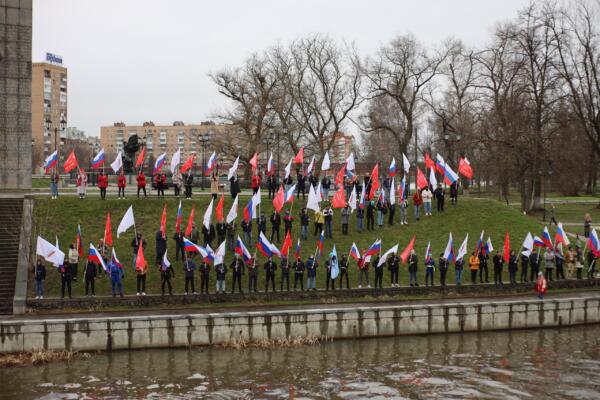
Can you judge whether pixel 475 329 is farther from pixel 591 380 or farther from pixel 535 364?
pixel 591 380

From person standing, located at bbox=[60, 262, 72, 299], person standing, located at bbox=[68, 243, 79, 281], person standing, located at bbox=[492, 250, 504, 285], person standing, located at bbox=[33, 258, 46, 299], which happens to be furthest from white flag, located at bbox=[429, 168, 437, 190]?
person standing, located at bbox=[33, 258, 46, 299]

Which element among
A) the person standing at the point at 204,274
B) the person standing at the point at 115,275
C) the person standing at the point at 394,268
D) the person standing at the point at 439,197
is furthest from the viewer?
the person standing at the point at 439,197

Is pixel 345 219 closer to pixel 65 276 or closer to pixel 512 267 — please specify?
pixel 512 267

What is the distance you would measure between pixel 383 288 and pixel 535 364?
8399 mm

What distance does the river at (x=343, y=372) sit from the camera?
66.9 feet

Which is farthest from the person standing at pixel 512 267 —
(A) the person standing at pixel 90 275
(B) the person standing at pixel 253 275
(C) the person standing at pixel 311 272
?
(A) the person standing at pixel 90 275

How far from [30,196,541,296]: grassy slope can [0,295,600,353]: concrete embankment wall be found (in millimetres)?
4470

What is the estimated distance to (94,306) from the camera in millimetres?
27484

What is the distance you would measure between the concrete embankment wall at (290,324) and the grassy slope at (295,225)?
447 centimetres

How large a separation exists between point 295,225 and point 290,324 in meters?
12.4

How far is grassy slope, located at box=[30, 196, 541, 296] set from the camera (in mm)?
33625

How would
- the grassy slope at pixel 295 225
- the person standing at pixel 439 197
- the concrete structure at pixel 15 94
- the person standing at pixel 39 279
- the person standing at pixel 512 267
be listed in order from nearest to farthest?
the person standing at pixel 39 279 → the person standing at pixel 512 267 → the grassy slope at pixel 295 225 → the concrete structure at pixel 15 94 → the person standing at pixel 439 197

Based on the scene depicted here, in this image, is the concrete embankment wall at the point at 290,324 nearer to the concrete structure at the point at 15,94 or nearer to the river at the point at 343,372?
the river at the point at 343,372

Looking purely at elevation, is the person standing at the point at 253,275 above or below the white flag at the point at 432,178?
below
